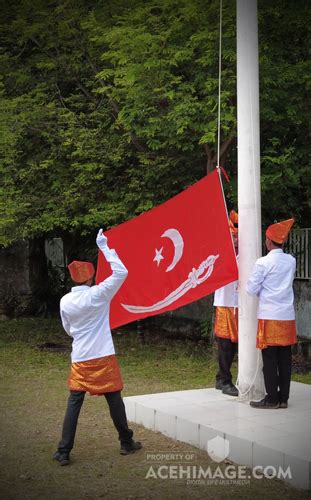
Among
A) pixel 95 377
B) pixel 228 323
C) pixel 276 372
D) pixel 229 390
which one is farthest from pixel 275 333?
pixel 95 377

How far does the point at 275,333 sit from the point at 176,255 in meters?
1.30

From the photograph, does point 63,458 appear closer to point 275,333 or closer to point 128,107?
point 275,333

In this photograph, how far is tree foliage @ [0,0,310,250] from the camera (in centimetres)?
969

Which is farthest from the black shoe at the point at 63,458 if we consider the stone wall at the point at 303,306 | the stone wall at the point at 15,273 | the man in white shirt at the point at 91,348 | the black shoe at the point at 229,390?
the stone wall at the point at 15,273

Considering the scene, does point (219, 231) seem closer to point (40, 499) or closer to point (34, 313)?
point (40, 499)

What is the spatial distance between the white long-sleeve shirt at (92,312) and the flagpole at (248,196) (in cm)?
178

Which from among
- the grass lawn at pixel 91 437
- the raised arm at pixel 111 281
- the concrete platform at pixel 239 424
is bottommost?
the grass lawn at pixel 91 437

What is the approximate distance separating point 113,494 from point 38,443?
172 centimetres

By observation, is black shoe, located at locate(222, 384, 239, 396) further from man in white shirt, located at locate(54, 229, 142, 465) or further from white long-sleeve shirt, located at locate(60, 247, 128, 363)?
white long-sleeve shirt, located at locate(60, 247, 128, 363)

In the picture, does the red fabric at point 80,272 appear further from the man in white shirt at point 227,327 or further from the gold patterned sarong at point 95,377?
the man in white shirt at point 227,327

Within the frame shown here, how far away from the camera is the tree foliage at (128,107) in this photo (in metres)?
9.69

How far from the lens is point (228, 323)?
7688 mm

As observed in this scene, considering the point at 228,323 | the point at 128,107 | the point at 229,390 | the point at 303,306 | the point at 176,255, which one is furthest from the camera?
the point at 303,306

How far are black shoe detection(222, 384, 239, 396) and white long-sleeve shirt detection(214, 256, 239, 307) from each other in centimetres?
91
